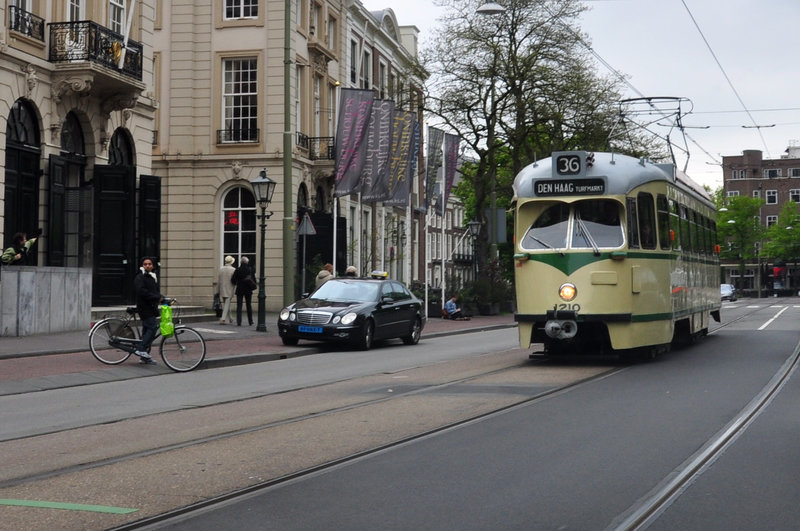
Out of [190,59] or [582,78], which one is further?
[582,78]

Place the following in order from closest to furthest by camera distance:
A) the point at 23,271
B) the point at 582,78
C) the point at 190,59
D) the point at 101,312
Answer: the point at 23,271 → the point at 101,312 → the point at 190,59 → the point at 582,78

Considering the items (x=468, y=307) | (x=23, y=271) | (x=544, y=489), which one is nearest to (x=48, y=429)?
(x=544, y=489)

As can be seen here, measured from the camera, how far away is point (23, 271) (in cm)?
2089

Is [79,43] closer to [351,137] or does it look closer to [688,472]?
[351,137]

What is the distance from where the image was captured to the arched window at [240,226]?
40656 millimetres

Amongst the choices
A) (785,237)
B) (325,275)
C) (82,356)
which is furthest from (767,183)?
(82,356)

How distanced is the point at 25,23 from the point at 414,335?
11.4 m

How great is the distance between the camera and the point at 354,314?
2253cm

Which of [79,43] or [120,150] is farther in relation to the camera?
[120,150]

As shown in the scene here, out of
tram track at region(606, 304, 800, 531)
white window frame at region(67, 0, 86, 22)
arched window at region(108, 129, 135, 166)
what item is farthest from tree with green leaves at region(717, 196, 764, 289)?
tram track at region(606, 304, 800, 531)

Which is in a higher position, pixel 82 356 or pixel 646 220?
pixel 646 220

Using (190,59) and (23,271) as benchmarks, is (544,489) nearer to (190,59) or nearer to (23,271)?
(23,271)

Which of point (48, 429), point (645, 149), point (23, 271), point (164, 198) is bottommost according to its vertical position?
point (48, 429)

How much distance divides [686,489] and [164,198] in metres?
35.7
